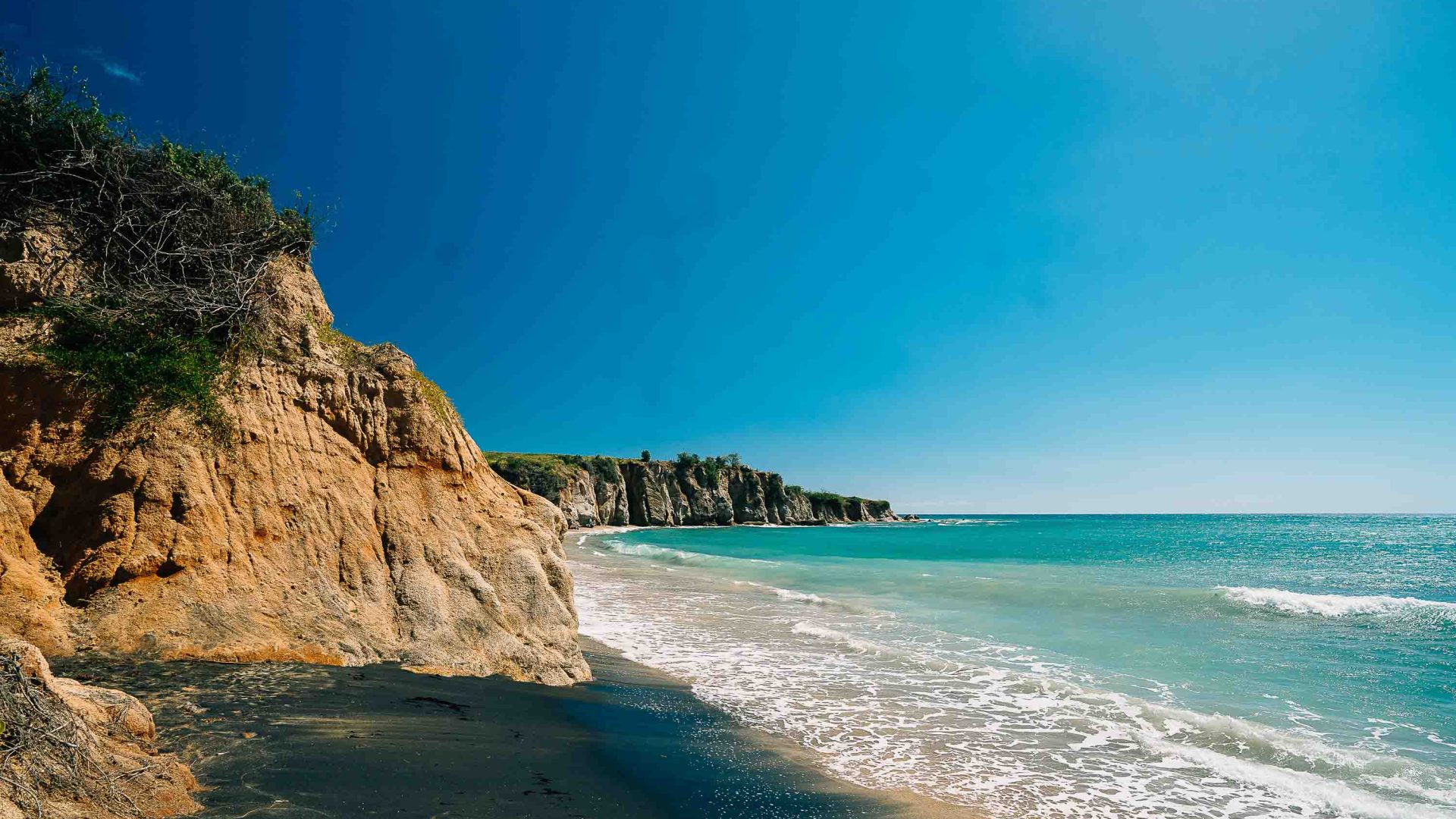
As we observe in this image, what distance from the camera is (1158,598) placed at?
22188mm

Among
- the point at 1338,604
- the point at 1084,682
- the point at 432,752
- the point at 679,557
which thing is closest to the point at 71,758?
the point at 432,752

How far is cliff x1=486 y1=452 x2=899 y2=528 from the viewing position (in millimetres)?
80312

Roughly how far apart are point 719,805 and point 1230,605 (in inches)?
862

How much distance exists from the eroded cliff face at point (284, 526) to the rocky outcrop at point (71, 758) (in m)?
2.92

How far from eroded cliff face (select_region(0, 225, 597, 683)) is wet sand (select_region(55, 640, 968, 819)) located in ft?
1.85

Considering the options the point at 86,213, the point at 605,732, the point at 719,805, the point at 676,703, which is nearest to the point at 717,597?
the point at 676,703

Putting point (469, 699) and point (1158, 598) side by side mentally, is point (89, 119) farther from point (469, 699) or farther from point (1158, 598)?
point (1158, 598)

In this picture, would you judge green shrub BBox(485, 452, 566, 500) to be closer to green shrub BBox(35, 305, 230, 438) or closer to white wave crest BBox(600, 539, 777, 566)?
white wave crest BBox(600, 539, 777, 566)

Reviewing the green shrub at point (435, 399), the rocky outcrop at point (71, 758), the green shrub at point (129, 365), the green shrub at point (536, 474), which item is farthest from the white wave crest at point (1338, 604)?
the green shrub at point (536, 474)

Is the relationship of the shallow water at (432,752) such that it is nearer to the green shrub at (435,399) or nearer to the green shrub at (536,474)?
the green shrub at (435,399)

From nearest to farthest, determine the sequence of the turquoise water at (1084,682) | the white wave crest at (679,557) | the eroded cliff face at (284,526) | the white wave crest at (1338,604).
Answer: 1. the eroded cliff face at (284,526)
2. the turquoise water at (1084,682)
3. the white wave crest at (1338,604)
4. the white wave crest at (679,557)

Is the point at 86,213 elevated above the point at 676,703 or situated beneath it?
elevated above

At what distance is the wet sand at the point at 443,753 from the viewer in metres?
4.68

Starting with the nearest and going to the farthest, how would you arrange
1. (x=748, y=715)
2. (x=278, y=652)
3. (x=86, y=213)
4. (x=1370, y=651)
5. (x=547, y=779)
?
(x=547, y=779) < (x=278, y=652) < (x=86, y=213) < (x=748, y=715) < (x=1370, y=651)
